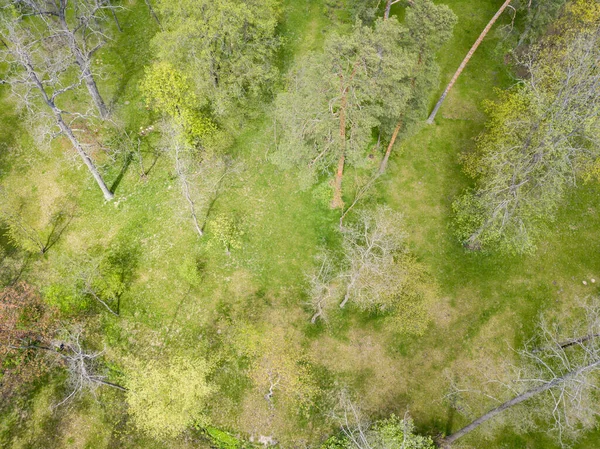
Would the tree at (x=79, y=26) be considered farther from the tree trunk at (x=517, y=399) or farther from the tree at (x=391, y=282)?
the tree trunk at (x=517, y=399)

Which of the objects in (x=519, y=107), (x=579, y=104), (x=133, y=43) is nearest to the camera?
(x=579, y=104)

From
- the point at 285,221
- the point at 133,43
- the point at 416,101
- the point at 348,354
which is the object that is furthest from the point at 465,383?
the point at 133,43

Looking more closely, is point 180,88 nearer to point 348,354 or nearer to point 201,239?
point 201,239

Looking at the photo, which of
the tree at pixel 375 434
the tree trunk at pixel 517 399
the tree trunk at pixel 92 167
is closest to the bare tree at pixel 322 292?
the tree at pixel 375 434

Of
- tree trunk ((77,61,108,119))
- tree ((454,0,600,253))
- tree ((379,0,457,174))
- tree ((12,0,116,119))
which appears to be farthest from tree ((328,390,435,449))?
tree trunk ((77,61,108,119))

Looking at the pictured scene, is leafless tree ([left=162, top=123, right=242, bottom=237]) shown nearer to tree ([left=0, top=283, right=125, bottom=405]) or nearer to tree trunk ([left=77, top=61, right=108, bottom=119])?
tree trunk ([left=77, top=61, right=108, bottom=119])

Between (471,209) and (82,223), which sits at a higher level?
(471,209)
